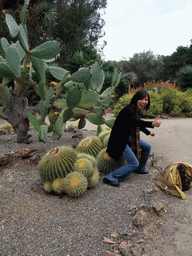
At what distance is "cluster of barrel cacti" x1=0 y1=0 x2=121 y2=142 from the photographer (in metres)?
2.92

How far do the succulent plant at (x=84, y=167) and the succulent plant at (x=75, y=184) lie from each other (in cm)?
8

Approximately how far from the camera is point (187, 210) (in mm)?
2641

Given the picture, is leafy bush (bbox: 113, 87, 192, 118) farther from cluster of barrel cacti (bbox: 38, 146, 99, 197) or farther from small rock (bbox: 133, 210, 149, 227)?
small rock (bbox: 133, 210, 149, 227)

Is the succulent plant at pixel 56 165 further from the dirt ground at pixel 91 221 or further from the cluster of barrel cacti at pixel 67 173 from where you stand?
the dirt ground at pixel 91 221

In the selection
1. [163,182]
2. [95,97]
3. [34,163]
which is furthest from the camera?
[95,97]

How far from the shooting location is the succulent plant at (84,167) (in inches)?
105

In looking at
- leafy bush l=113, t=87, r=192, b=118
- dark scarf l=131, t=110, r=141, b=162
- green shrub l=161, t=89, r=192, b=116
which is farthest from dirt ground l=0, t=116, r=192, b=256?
green shrub l=161, t=89, r=192, b=116

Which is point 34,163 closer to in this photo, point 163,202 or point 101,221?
point 101,221

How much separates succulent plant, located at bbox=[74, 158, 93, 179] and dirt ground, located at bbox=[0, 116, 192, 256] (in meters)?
0.26

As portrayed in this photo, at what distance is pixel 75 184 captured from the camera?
2.51 meters

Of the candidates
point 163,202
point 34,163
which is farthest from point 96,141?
point 163,202

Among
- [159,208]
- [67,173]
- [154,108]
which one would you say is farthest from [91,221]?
[154,108]

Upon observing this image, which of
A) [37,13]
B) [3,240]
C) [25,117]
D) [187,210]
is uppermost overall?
[37,13]

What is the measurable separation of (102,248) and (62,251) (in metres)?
0.34
